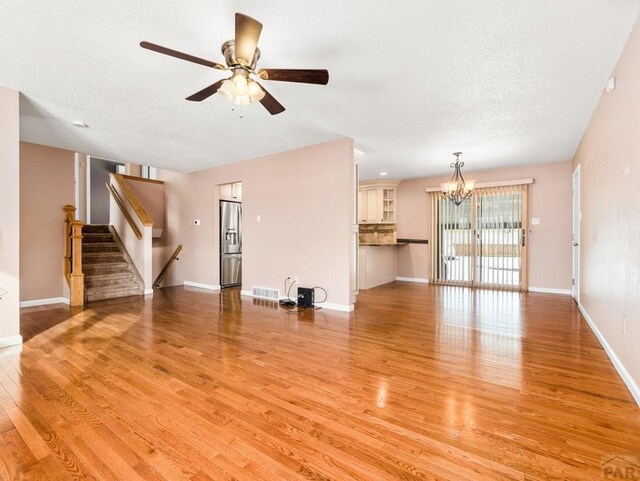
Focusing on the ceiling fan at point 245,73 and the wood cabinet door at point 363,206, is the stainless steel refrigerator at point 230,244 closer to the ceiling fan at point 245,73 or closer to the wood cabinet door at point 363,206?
the wood cabinet door at point 363,206

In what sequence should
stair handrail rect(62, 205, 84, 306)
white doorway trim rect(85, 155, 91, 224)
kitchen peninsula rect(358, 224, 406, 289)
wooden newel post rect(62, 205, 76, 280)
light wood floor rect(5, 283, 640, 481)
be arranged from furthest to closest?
white doorway trim rect(85, 155, 91, 224)
kitchen peninsula rect(358, 224, 406, 289)
wooden newel post rect(62, 205, 76, 280)
stair handrail rect(62, 205, 84, 306)
light wood floor rect(5, 283, 640, 481)

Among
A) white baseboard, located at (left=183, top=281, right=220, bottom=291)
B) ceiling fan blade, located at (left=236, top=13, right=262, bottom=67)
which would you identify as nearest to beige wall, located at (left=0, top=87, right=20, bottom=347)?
ceiling fan blade, located at (left=236, top=13, right=262, bottom=67)

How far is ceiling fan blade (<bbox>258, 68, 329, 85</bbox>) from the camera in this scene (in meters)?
2.08

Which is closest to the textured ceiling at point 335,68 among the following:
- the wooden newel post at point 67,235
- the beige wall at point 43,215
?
the beige wall at point 43,215

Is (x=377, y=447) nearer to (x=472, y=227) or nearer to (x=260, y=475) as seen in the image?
(x=260, y=475)

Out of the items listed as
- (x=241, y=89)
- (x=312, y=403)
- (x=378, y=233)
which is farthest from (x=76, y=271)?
(x=378, y=233)

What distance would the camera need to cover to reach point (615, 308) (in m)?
2.62

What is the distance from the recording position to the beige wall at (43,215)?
4816mm

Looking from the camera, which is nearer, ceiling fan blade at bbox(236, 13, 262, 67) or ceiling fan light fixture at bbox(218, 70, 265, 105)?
ceiling fan blade at bbox(236, 13, 262, 67)

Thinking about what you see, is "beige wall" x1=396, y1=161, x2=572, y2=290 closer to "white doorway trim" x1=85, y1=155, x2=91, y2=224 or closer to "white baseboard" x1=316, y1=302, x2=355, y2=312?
"white baseboard" x1=316, y1=302, x2=355, y2=312

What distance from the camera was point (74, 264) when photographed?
4.96 metres

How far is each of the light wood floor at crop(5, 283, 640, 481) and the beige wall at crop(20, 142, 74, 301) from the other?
2.00 metres

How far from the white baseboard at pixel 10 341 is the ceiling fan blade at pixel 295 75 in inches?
140

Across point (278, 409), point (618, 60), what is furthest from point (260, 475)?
point (618, 60)
